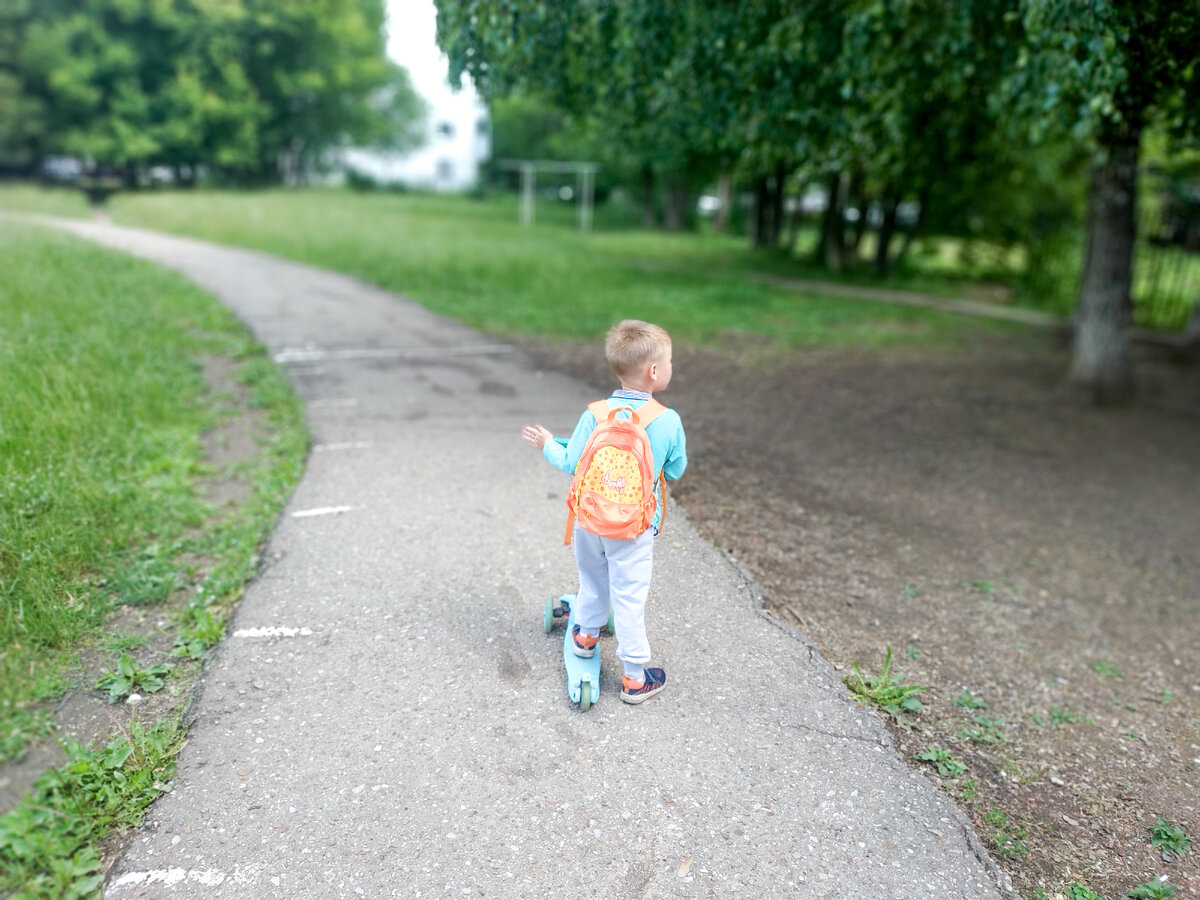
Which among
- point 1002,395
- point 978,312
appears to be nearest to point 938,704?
point 1002,395

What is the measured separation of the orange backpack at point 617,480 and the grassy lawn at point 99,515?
5.41 feet

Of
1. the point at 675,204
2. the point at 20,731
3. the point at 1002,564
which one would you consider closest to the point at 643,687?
the point at 20,731

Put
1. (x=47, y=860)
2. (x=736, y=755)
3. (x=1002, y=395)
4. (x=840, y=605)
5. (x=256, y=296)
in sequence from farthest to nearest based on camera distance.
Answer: (x=256, y=296)
(x=1002, y=395)
(x=840, y=605)
(x=736, y=755)
(x=47, y=860)

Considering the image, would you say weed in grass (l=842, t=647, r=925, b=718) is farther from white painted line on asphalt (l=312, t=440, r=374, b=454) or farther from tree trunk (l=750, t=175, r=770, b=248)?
tree trunk (l=750, t=175, r=770, b=248)

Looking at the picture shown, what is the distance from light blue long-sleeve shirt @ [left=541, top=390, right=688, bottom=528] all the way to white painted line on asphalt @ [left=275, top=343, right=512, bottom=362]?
561cm

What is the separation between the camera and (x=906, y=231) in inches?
774

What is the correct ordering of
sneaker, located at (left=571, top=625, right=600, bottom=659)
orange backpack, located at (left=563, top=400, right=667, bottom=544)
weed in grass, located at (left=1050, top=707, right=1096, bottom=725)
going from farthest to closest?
1. weed in grass, located at (left=1050, top=707, right=1096, bottom=725)
2. sneaker, located at (left=571, top=625, right=600, bottom=659)
3. orange backpack, located at (left=563, top=400, right=667, bottom=544)

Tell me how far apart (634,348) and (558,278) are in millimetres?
11593

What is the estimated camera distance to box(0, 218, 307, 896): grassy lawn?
257 centimetres

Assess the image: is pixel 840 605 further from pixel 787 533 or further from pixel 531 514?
pixel 531 514

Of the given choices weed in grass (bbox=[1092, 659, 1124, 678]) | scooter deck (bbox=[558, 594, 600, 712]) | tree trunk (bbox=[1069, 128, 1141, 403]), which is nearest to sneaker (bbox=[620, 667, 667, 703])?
scooter deck (bbox=[558, 594, 600, 712])

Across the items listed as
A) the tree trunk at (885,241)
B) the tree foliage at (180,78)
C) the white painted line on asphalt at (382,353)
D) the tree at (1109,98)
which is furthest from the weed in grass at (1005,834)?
the tree foliage at (180,78)

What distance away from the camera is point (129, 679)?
10.4ft

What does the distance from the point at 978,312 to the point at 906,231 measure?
19.0ft
